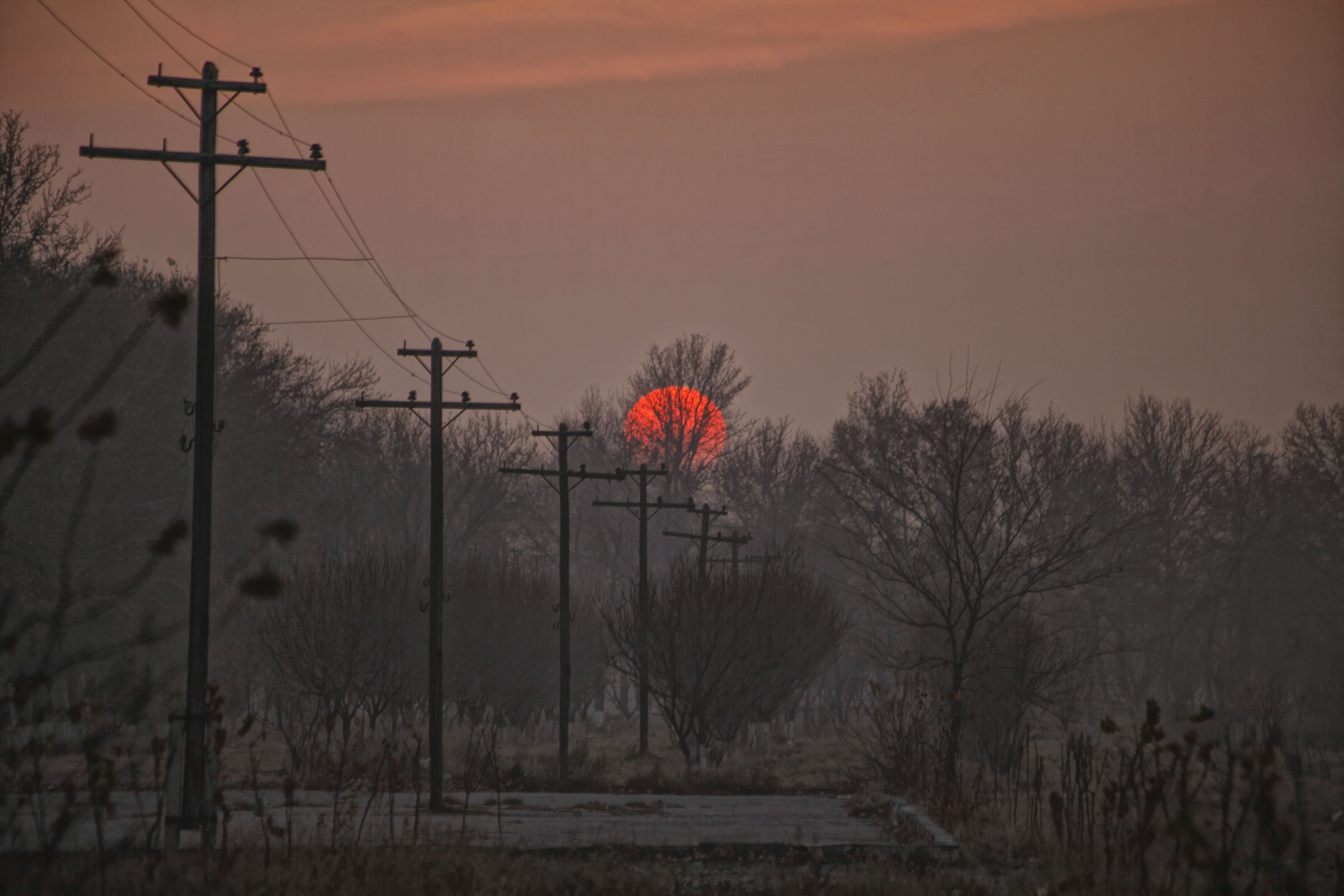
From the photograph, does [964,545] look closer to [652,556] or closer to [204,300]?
[204,300]

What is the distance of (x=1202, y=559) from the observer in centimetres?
4241

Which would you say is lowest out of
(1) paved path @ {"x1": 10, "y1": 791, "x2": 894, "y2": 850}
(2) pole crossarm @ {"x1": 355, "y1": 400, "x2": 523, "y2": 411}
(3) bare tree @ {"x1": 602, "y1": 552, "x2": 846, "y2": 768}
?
(1) paved path @ {"x1": 10, "y1": 791, "x2": 894, "y2": 850}

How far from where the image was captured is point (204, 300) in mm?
11352

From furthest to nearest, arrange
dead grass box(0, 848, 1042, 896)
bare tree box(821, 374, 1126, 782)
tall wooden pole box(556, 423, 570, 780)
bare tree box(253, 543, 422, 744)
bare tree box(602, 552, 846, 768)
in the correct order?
1. bare tree box(253, 543, 422, 744)
2. bare tree box(602, 552, 846, 768)
3. tall wooden pole box(556, 423, 570, 780)
4. bare tree box(821, 374, 1126, 782)
5. dead grass box(0, 848, 1042, 896)

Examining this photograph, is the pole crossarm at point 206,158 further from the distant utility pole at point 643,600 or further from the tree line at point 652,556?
the distant utility pole at point 643,600

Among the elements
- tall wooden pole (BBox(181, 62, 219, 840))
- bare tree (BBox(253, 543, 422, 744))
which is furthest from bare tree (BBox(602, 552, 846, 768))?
tall wooden pole (BBox(181, 62, 219, 840))

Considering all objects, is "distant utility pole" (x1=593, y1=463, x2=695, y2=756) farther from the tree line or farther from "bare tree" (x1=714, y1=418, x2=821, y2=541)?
"bare tree" (x1=714, y1=418, x2=821, y2=541)

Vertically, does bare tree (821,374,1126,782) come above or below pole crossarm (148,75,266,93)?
below

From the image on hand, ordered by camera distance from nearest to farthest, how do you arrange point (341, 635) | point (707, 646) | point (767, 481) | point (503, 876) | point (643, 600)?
point (503, 876), point (707, 646), point (643, 600), point (341, 635), point (767, 481)

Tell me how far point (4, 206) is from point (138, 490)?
6.64m

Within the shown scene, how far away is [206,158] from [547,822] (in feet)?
27.7

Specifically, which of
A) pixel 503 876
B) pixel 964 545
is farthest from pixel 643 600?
pixel 503 876

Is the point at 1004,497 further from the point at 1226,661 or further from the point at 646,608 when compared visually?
the point at 1226,661

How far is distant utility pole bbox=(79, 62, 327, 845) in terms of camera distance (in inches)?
439
